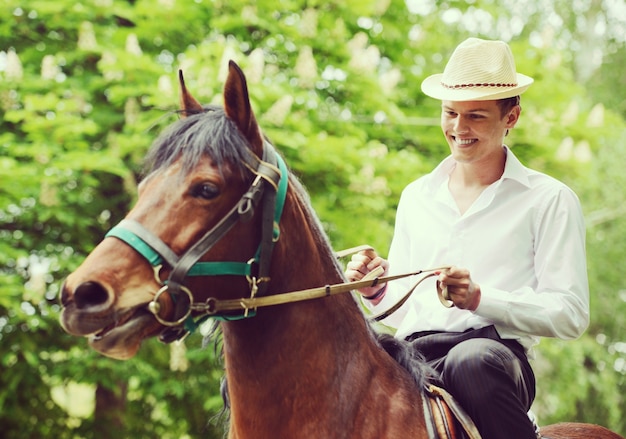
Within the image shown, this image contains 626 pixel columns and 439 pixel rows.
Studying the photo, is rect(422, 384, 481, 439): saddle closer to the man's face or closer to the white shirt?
the white shirt

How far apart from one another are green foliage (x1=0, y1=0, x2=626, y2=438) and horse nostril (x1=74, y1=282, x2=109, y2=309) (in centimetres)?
488

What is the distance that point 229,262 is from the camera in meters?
2.35

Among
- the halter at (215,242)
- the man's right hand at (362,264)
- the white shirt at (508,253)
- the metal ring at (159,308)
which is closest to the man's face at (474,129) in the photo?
the white shirt at (508,253)

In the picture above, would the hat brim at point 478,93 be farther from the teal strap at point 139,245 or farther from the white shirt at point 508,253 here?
the teal strap at point 139,245

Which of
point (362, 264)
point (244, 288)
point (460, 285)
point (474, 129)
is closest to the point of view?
point (244, 288)

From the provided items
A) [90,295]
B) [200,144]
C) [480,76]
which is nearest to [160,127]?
[480,76]

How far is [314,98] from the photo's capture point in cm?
798

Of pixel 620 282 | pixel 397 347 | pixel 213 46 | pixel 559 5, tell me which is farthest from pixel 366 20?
pixel 559 5

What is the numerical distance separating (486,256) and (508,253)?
0.29ft

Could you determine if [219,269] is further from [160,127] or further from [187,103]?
[160,127]

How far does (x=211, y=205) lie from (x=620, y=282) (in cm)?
1673

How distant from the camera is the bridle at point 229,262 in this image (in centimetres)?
222

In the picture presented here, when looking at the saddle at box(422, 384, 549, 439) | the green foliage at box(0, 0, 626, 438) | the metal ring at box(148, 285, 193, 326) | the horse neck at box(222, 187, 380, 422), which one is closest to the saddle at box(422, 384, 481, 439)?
the saddle at box(422, 384, 549, 439)

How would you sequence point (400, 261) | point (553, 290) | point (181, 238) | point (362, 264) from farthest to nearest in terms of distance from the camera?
point (400, 261), point (362, 264), point (553, 290), point (181, 238)
